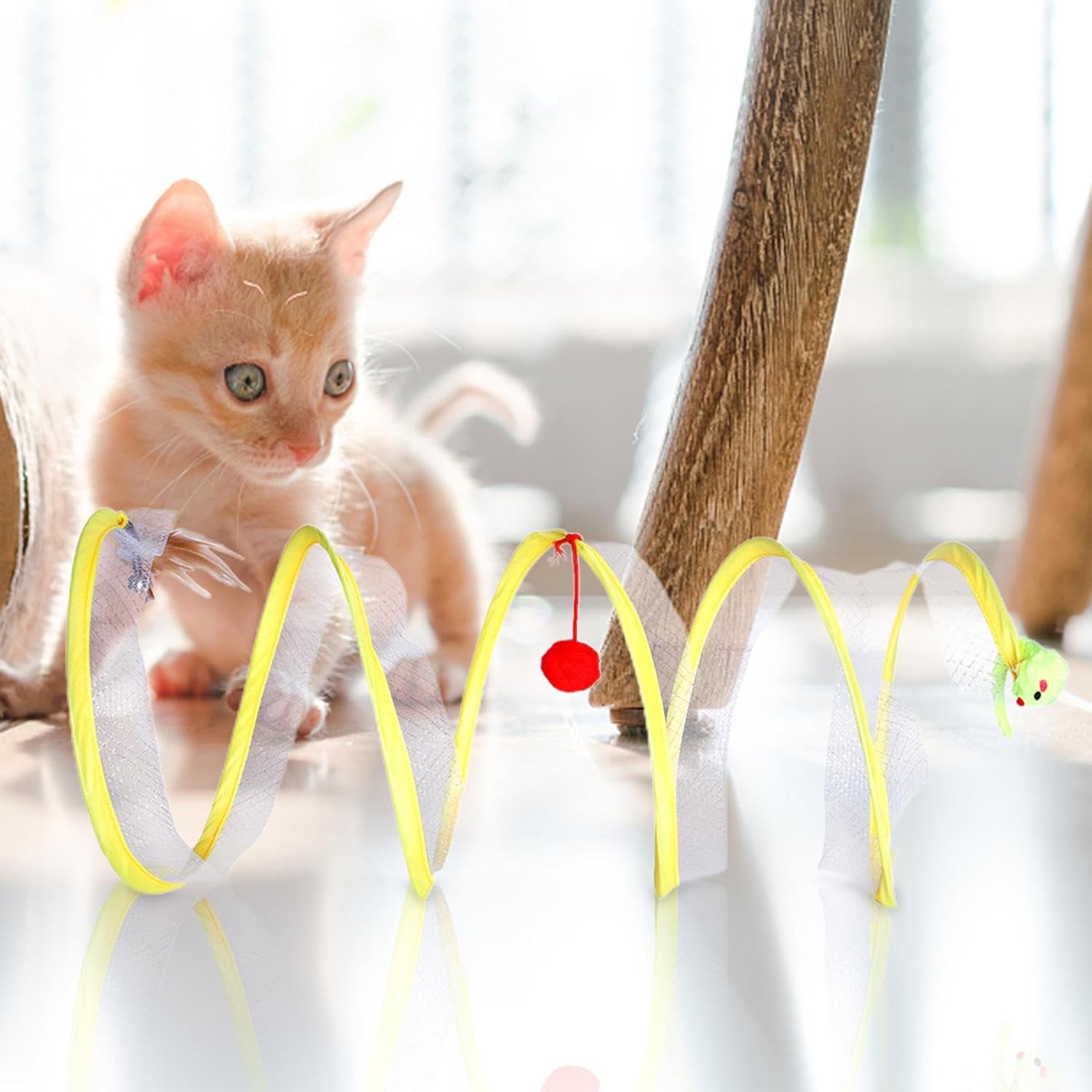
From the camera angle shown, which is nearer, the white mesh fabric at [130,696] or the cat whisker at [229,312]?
the white mesh fabric at [130,696]

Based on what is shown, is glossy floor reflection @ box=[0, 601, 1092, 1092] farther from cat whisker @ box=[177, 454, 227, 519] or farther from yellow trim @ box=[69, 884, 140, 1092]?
cat whisker @ box=[177, 454, 227, 519]

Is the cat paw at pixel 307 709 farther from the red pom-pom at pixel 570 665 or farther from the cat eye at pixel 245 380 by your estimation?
the red pom-pom at pixel 570 665

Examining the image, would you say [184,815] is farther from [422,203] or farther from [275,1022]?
[422,203]

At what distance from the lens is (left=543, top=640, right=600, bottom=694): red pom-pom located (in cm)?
58

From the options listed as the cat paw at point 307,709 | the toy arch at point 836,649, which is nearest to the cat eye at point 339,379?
the cat paw at point 307,709

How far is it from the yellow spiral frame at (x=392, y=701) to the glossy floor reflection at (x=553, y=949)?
0.09 feet

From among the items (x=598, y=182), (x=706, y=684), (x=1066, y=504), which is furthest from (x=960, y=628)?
(x=598, y=182)

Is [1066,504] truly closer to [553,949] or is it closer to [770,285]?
[770,285]

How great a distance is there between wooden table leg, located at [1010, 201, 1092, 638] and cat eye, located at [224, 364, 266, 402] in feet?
3.04

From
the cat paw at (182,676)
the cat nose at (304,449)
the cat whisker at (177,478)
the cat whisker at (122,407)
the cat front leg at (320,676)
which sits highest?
the cat whisker at (122,407)

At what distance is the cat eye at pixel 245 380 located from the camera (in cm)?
97

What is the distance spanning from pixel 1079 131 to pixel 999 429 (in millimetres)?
684

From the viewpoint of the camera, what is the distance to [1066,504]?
142 centimetres

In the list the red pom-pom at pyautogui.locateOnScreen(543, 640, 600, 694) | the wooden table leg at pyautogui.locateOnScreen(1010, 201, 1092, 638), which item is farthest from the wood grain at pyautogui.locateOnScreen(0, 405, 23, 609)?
the wooden table leg at pyautogui.locateOnScreen(1010, 201, 1092, 638)
